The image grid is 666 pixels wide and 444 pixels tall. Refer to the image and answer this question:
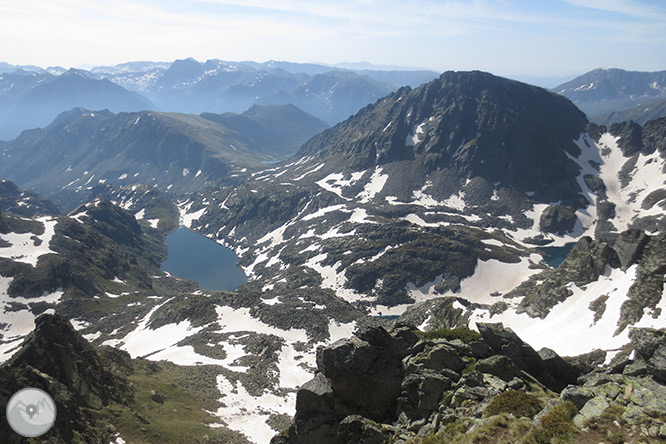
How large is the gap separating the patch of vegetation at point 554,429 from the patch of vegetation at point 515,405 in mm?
1779

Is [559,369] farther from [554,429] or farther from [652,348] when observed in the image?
[554,429]

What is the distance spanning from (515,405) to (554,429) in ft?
11.5

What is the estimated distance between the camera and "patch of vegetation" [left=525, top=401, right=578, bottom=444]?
19828 mm

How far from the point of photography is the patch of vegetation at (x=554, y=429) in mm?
19828

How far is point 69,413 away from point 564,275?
114m

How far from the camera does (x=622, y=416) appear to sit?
20.7 metres

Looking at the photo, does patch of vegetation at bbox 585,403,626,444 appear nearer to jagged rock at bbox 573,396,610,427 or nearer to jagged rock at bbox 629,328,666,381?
A: jagged rock at bbox 573,396,610,427

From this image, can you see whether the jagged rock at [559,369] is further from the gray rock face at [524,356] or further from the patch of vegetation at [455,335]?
the patch of vegetation at [455,335]

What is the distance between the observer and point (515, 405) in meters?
23.7

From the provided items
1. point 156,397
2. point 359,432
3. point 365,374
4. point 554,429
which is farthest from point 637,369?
point 156,397

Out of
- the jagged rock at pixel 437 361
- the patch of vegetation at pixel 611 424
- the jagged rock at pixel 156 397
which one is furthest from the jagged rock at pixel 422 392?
the jagged rock at pixel 156 397

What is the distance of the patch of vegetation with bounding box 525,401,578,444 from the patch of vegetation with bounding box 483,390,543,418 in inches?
70.0

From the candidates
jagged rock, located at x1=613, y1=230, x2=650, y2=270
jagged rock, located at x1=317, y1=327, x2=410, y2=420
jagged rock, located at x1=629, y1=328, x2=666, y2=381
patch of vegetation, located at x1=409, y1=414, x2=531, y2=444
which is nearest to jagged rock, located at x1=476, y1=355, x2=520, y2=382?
jagged rock, located at x1=317, y1=327, x2=410, y2=420

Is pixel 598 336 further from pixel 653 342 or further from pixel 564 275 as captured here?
pixel 653 342
